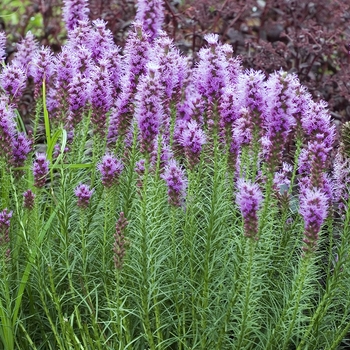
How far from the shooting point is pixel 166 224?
357cm

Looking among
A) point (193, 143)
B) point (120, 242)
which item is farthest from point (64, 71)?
point (120, 242)

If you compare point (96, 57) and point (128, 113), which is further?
point (96, 57)

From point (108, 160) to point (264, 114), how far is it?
0.71 metres

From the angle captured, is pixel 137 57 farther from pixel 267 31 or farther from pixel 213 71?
pixel 267 31

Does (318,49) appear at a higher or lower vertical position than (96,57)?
lower

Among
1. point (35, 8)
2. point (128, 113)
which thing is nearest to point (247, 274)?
point (128, 113)

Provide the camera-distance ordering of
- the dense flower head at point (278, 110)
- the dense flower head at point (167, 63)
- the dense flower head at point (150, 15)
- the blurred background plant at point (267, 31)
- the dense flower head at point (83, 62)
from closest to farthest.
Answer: the dense flower head at point (278, 110) → the dense flower head at point (167, 63) → the dense flower head at point (83, 62) → the dense flower head at point (150, 15) → the blurred background plant at point (267, 31)

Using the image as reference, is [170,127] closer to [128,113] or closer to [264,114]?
[128,113]

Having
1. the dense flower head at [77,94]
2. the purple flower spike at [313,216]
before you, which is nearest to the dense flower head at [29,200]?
the dense flower head at [77,94]

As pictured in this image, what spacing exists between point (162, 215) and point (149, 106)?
633 mm

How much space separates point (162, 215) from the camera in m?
3.60

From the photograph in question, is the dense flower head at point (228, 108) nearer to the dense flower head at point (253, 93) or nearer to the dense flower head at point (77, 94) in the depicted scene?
the dense flower head at point (253, 93)

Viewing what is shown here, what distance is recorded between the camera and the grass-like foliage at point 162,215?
3246mm

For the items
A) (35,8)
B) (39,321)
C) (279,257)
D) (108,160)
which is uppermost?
(108,160)
